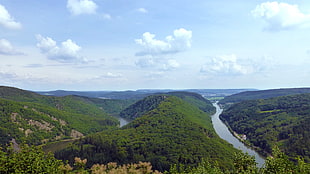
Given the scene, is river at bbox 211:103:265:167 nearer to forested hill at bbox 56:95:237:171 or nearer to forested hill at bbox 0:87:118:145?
forested hill at bbox 56:95:237:171

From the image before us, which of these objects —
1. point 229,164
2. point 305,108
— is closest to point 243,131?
point 305,108

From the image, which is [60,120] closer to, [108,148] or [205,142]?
[108,148]

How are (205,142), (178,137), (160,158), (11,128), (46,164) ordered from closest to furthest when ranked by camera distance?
(46,164), (160,158), (205,142), (178,137), (11,128)

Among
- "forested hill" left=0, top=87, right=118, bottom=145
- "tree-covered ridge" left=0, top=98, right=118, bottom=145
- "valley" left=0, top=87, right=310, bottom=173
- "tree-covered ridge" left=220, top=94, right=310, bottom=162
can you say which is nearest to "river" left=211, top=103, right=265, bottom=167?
"valley" left=0, top=87, right=310, bottom=173

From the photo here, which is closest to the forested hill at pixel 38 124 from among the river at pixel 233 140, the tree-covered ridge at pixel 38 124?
the tree-covered ridge at pixel 38 124

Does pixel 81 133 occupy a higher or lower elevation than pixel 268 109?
lower

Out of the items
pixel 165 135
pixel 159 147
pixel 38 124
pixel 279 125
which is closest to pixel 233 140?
pixel 279 125

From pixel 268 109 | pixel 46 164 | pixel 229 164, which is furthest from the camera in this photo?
pixel 268 109

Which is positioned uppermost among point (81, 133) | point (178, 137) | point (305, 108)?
point (305, 108)
